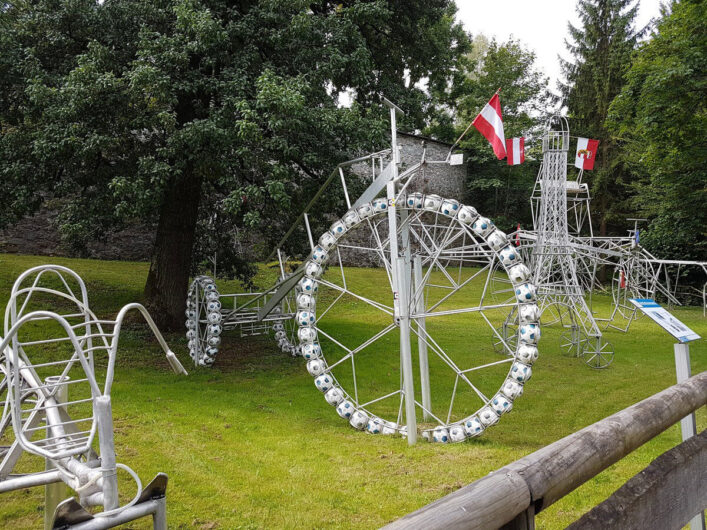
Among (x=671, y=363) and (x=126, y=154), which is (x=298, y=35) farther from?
(x=671, y=363)

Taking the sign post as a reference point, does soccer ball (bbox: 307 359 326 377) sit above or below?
below

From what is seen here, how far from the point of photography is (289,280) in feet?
23.3

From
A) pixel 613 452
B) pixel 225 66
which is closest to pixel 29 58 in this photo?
pixel 225 66

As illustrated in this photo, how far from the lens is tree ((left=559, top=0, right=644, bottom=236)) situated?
74.6 ft

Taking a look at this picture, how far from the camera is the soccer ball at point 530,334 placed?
4.95m

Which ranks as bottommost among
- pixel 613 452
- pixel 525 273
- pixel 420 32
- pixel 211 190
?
pixel 613 452

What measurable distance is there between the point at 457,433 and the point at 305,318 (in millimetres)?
1951

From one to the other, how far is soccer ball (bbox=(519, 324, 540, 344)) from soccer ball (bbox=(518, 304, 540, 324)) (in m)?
0.06

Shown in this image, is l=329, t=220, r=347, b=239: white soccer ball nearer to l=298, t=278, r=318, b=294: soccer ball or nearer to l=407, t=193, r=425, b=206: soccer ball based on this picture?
l=298, t=278, r=318, b=294: soccer ball

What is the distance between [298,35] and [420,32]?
3.85 m

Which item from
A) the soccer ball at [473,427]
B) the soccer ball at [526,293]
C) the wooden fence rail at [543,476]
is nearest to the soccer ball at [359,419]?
the soccer ball at [473,427]

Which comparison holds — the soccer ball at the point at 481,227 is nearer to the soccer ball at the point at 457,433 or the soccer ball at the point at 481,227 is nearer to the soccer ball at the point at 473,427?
the soccer ball at the point at 473,427

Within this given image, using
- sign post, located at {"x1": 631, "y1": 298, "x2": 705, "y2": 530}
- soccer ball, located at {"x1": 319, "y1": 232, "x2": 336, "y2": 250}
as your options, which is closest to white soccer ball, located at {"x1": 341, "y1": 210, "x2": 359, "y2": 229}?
soccer ball, located at {"x1": 319, "y1": 232, "x2": 336, "y2": 250}

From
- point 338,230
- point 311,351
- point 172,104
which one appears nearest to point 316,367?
point 311,351
